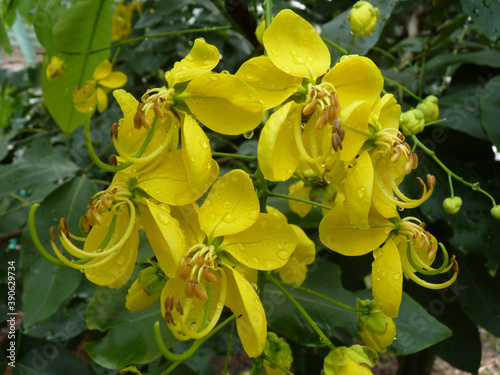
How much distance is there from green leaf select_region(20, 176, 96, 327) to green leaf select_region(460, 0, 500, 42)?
102 cm

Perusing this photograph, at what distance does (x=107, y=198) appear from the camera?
26.3 inches

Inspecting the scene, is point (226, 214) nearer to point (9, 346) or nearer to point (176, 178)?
point (176, 178)

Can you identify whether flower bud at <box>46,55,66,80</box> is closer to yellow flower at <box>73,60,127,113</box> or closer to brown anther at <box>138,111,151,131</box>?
yellow flower at <box>73,60,127,113</box>

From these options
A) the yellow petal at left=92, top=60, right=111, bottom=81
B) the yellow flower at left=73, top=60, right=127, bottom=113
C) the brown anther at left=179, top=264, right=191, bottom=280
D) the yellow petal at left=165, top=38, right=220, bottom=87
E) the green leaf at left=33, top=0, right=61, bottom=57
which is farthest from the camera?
the yellow petal at left=92, top=60, right=111, bottom=81

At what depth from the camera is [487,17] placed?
996mm

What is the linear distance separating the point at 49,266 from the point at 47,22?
2.00ft

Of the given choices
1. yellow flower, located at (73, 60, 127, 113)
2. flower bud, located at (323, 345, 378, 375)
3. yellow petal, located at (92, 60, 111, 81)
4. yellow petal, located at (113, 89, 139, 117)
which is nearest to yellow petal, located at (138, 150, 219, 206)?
yellow petal, located at (113, 89, 139, 117)

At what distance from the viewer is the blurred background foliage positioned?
99cm

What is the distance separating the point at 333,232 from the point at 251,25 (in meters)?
0.63

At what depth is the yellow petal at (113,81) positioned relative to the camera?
5.23 feet

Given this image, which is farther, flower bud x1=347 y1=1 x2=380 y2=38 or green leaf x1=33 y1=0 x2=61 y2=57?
green leaf x1=33 y1=0 x2=61 y2=57

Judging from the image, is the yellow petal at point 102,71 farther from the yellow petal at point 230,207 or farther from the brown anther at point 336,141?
the brown anther at point 336,141

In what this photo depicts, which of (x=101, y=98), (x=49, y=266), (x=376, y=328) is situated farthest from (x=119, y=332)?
(x=101, y=98)

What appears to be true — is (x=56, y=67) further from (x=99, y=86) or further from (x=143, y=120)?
(x=143, y=120)
